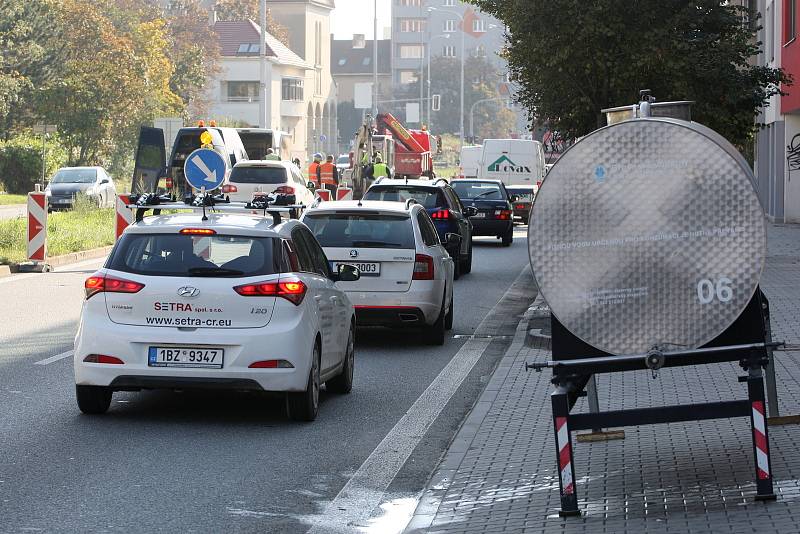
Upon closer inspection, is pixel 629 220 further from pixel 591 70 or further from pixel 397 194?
pixel 397 194

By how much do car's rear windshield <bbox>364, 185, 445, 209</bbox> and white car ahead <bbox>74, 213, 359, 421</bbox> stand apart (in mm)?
13513

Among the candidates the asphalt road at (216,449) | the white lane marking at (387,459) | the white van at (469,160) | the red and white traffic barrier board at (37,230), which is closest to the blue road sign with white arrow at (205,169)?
the red and white traffic barrier board at (37,230)

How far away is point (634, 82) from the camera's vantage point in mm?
22031

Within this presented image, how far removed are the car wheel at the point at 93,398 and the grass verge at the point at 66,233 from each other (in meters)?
14.0

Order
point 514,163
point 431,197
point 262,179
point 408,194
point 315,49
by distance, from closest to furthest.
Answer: point 408,194, point 431,197, point 262,179, point 514,163, point 315,49

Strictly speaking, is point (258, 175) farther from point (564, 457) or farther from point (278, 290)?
point (564, 457)

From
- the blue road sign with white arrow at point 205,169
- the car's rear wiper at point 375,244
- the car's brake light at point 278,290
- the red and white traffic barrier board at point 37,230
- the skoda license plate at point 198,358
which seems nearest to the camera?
the skoda license plate at point 198,358

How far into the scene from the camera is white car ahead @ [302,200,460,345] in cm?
1530

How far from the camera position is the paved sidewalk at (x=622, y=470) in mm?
6777

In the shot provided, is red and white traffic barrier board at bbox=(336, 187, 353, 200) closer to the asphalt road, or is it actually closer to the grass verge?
the grass verge

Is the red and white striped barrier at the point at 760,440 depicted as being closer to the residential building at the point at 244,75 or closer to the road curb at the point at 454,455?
the road curb at the point at 454,455

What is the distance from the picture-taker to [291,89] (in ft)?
427

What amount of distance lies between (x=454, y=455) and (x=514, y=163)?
4106 cm

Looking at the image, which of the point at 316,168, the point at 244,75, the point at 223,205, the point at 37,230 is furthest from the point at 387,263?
the point at 244,75
